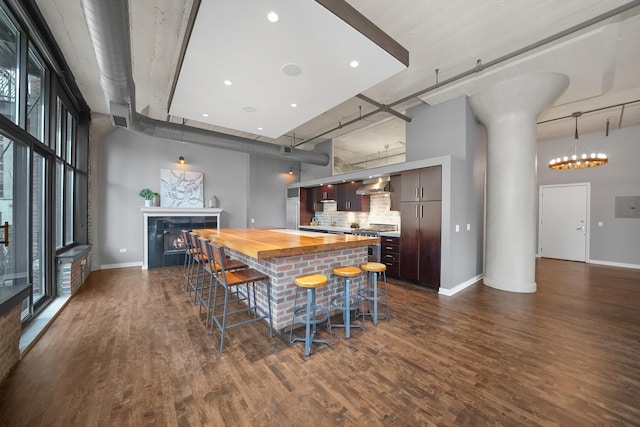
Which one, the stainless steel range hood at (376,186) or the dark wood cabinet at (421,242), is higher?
the stainless steel range hood at (376,186)

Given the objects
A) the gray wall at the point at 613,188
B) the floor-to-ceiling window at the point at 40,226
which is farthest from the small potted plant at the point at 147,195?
the gray wall at the point at 613,188

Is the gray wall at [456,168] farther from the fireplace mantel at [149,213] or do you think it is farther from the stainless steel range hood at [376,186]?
the fireplace mantel at [149,213]

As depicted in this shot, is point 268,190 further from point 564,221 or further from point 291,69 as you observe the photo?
point 564,221

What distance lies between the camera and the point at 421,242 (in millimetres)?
4336

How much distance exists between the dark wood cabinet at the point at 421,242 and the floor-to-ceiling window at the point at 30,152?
503cm

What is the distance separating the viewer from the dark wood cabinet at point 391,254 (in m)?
4.73

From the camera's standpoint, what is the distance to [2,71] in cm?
228

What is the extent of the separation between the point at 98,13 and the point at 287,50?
1392 mm

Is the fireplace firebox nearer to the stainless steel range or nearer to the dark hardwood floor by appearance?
the dark hardwood floor

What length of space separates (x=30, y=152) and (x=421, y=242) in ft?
17.4

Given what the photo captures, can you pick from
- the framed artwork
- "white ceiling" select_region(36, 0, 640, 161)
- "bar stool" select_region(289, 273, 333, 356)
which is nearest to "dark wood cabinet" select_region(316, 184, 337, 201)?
"white ceiling" select_region(36, 0, 640, 161)

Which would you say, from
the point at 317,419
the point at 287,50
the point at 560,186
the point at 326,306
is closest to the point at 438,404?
the point at 317,419

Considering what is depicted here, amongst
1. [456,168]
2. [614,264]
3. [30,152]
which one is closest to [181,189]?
[30,152]

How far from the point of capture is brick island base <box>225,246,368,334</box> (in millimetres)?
2592
